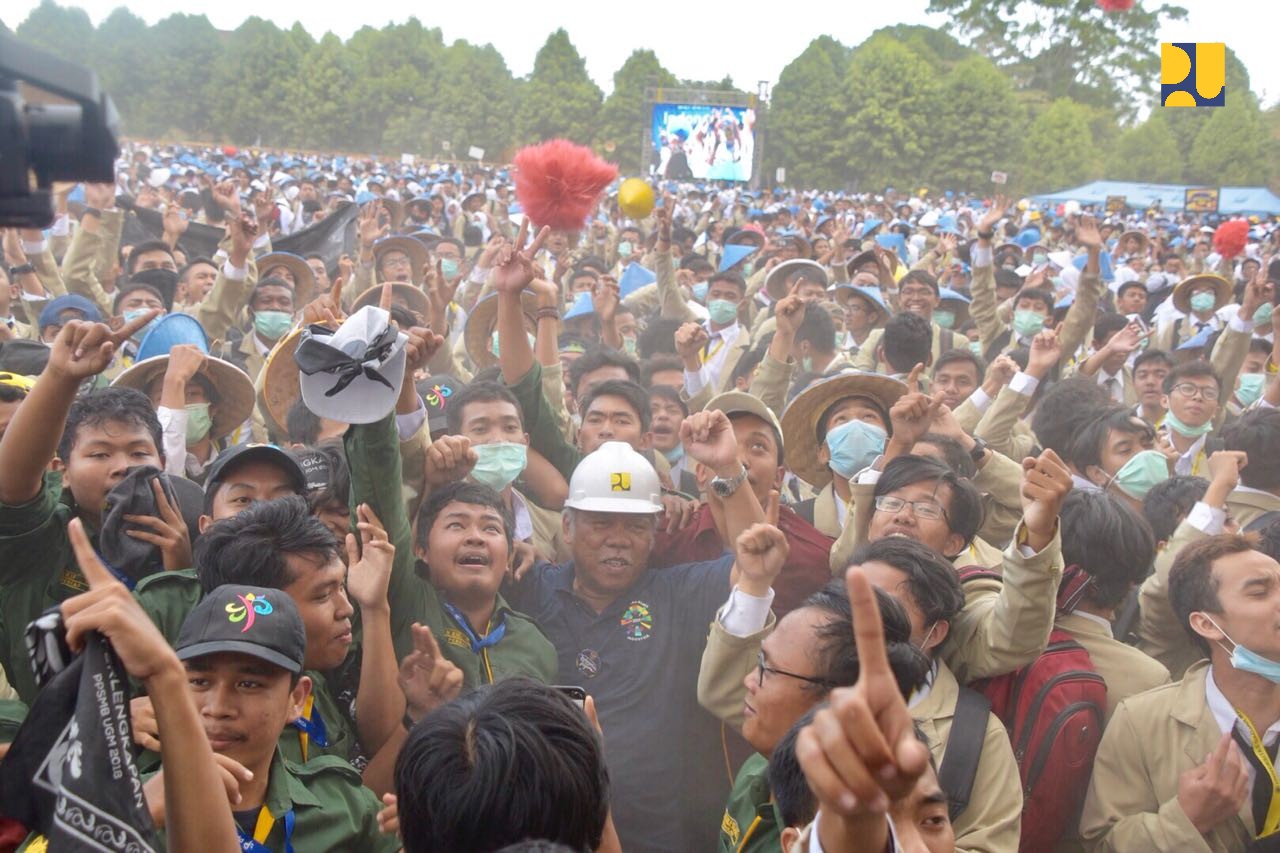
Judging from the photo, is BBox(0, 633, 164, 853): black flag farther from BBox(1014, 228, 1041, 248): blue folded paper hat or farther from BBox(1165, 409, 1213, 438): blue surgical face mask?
BBox(1014, 228, 1041, 248): blue folded paper hat

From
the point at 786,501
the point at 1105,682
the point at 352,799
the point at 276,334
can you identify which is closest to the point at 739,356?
the point at 786,501

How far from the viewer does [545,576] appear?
405 centimetres

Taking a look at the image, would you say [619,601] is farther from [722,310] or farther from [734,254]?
[734,254]

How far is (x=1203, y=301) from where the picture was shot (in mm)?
10000

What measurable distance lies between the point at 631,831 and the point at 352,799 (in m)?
1.21

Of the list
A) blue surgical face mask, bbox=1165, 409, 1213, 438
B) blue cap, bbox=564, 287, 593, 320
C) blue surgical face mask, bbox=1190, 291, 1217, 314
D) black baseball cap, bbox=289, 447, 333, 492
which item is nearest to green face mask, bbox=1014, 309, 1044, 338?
blue surgical face mask, bbox=1190, 291, 1217, 314

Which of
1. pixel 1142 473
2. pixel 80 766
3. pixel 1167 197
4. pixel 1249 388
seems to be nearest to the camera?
pixel 80 766

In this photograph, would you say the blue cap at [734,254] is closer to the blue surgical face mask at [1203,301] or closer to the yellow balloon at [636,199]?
the yellow balloon at [636,199]

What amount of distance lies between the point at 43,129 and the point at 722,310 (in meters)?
7.54

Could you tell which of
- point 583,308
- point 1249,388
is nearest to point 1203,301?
point 1249,388

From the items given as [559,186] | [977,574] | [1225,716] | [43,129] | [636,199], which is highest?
[43,129]

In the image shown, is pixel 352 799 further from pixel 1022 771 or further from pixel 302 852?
pixel 1022 771

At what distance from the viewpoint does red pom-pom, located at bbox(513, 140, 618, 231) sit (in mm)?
6270

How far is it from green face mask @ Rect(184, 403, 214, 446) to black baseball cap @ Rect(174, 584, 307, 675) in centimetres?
248
